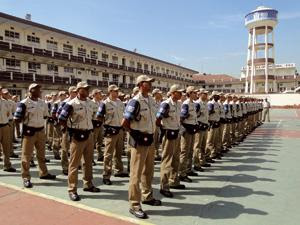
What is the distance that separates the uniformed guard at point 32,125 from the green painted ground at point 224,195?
18.9 inches

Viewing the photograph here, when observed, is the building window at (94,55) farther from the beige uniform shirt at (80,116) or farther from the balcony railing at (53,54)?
the beige uniform shirt at (80,116)

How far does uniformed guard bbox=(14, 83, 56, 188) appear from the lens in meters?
7.01

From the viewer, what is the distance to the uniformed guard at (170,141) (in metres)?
6.28

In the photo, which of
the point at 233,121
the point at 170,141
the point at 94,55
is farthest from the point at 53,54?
the point at 170,141

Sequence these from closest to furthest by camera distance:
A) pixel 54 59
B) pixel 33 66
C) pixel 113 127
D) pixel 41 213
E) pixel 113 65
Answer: pixel 41 213 < pixel 113 127 < pixel 33 66 < pixel 54 59 < pixel 113 65

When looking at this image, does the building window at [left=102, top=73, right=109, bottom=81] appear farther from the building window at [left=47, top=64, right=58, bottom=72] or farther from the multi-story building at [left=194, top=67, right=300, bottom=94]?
the multi-story building at [left=194, top=67, right=300, bottom=94]

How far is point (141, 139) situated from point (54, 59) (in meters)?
30.8

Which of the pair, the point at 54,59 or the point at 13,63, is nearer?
the point at 13,63

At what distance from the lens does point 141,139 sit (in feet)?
17.8

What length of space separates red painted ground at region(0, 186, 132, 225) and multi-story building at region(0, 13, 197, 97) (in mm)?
23945

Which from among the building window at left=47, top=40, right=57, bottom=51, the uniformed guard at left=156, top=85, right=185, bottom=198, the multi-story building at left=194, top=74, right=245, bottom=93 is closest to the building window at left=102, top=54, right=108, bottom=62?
the building window at left=47, top=40, right=57, bottom=51

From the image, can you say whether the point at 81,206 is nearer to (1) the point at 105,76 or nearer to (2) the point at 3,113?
(2) the point at 3,113

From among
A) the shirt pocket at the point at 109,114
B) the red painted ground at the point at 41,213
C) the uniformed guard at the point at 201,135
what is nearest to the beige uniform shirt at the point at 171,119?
the shirt pocket at the point at 109,114

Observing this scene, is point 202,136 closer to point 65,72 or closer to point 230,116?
point 230,116
